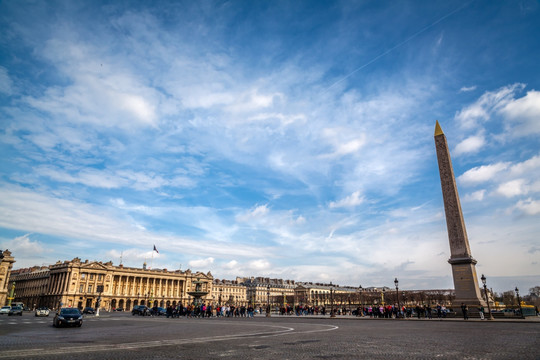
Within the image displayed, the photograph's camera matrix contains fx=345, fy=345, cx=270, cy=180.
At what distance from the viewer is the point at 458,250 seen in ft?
107

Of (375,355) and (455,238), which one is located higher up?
(455,238)

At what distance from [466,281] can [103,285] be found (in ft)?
353

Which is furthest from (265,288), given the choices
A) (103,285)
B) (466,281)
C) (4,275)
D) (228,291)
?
(466,281)

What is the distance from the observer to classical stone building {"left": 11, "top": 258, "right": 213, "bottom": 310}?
103 metres

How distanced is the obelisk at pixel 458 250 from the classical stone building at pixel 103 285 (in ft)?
238

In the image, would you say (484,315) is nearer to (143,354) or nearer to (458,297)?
(458,297)

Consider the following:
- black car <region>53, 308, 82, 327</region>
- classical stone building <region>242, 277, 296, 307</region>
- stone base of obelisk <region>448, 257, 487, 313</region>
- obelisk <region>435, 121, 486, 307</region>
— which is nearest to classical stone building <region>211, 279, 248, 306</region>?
classical stone building <region>242, 277, 296, 307</region>

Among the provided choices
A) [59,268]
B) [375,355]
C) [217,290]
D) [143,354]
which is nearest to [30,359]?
[143,354]

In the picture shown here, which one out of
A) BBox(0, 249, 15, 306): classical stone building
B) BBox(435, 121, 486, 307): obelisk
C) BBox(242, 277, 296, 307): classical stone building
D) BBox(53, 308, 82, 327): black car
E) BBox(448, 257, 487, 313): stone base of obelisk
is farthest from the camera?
BBox(242, 277, 296, 307): classical stone building

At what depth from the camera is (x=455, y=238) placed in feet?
109

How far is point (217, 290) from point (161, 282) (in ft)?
121

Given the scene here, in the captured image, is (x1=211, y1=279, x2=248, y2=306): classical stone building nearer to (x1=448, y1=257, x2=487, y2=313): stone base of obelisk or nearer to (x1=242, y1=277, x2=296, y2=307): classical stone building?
(x1=242, y1=277, x2=296, y2=307): classical stone building

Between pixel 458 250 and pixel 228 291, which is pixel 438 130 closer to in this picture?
pixel 458 250

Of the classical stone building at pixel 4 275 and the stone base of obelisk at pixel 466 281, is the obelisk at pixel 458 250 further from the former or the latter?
the classical stone building at pixel 4 275
